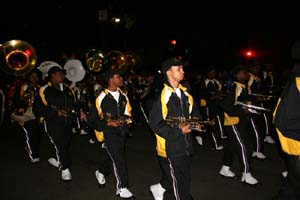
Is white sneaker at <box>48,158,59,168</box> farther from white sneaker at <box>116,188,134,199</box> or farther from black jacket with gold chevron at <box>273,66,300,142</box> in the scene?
black jacket with gold chevron at <box>273,66,300,142</box>

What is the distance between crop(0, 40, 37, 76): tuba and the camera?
11.1 m

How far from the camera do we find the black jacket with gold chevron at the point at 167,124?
4340mm

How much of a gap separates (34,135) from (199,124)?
207 inches

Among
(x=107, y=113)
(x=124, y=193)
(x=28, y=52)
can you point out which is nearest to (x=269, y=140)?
(x=124, y=193)

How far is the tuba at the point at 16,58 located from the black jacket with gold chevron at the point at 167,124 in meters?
7.85

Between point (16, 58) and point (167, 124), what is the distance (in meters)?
8.79

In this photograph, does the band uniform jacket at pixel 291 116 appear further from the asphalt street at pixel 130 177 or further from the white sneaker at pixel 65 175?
the white sneaker at pixel 65 175

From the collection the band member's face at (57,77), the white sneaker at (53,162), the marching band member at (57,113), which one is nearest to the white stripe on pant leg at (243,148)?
the marching band member at (57,113)

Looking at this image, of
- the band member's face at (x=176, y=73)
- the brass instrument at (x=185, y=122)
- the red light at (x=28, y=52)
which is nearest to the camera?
the brass instrument at (x=185, y=122)

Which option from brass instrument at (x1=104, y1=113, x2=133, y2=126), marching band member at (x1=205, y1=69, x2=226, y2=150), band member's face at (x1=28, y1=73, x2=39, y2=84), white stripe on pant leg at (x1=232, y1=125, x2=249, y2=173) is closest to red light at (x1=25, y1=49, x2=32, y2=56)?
band member's face at (x1=28, y1=73, x2=39, y2=84)

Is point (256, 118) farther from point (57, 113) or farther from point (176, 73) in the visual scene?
point (57, 113)

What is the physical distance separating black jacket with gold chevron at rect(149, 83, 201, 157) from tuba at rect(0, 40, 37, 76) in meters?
7.85

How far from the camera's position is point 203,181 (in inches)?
260

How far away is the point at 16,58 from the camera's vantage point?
11586 millimetres
